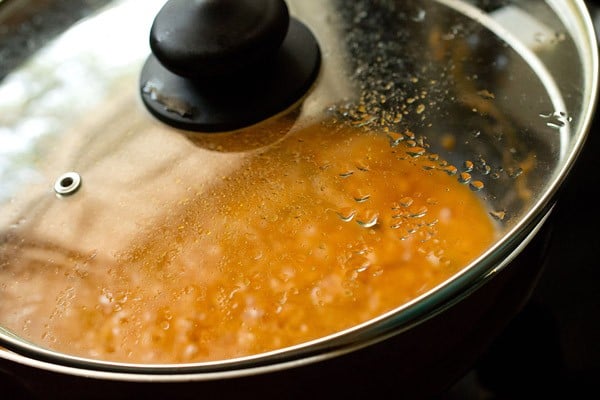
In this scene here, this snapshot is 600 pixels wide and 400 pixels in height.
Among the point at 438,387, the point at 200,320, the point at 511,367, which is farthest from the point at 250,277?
the point at 511,367

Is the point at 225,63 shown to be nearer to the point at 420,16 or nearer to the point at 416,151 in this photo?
the point at 416,151

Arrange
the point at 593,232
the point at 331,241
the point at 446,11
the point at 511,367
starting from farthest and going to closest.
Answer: the point at 593,232 < the point at 511,367 < the point at 446,11 < the point at 331,241

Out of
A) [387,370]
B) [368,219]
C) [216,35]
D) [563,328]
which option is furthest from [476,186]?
[563,328]

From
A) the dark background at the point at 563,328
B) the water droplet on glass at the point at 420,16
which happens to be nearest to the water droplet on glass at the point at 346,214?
the water droplet on glass at the point at 420,16

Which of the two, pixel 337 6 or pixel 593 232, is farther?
pixel 593 232

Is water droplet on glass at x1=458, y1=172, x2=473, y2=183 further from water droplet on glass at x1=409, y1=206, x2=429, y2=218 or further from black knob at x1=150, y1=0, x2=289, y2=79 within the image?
black knob at x1=150, y1=0, x2=289, y2=79

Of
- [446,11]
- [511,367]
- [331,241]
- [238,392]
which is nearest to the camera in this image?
[238,392]

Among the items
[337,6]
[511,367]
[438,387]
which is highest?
[337,6]

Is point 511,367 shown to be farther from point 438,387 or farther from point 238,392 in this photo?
point 238,392
